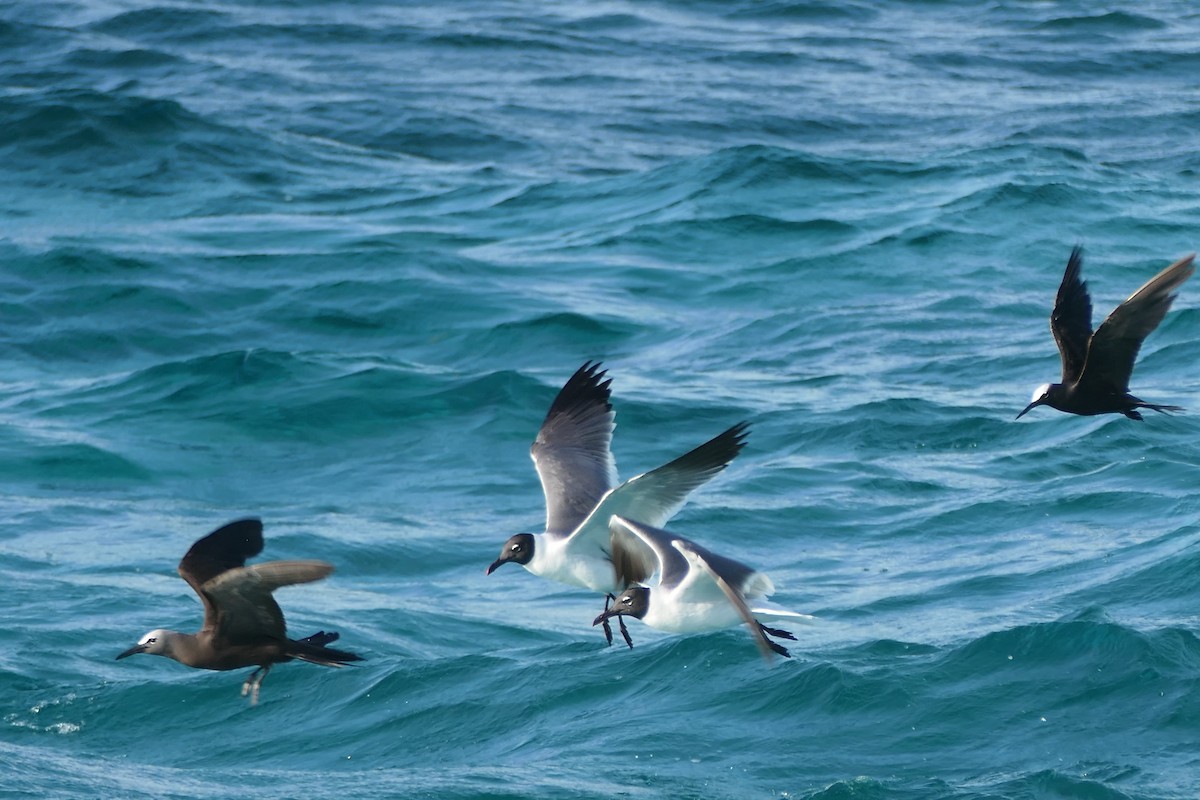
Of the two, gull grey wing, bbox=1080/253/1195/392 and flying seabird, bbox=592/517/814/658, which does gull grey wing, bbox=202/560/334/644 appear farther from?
gull grey wing, bbox=1080/253/1195/392

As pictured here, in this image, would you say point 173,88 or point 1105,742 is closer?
point 1105,742

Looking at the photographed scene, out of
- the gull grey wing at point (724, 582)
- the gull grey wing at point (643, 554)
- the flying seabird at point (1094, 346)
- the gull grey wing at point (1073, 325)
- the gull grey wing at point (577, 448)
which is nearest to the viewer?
the gull grey wing at point (724, 582)

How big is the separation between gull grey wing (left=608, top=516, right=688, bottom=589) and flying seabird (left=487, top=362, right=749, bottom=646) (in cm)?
1

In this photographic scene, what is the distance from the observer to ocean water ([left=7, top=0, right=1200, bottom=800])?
14102mm

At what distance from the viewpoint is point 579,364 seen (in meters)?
21.4

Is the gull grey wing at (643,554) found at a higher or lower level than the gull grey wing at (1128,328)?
lower

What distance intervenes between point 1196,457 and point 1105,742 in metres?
6.19

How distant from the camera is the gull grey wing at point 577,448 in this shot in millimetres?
11633

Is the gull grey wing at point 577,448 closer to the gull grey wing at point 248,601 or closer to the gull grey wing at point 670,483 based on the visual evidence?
the gull grey wing at point 670,483

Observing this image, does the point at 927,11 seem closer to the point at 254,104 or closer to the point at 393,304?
the point at 254,104

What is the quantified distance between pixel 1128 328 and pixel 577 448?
3.55 m

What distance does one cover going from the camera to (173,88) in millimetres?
30375

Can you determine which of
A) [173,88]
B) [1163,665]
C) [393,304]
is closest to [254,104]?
[173,88]

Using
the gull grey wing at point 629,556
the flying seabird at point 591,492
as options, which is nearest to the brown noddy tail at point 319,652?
the flying seabird at point 591,492
